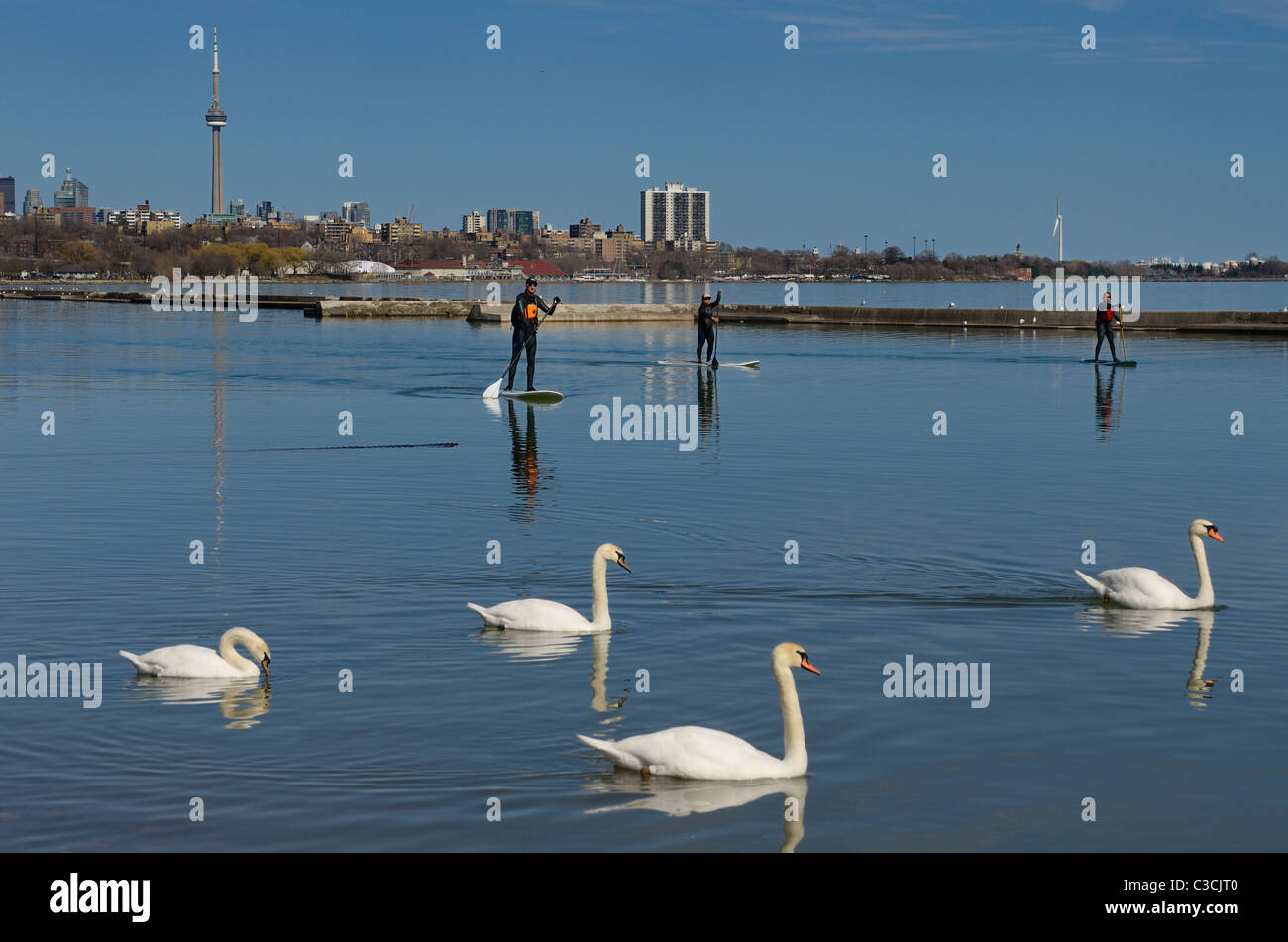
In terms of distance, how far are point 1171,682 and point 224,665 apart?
241 inches

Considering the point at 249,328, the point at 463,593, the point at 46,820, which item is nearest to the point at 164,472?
the point at 463,593

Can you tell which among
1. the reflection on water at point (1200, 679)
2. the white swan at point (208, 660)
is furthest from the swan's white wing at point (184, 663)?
the reflection on water at point (1200, 679)

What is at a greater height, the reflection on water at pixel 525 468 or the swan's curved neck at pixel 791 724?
the reflection on water at pixel 525 468

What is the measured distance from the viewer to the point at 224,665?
1034 centimetres

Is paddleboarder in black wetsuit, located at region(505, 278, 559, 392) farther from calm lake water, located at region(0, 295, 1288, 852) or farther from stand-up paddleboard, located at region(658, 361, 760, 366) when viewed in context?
stand-up paddleboard, located at region(658, 361, 760, 366)

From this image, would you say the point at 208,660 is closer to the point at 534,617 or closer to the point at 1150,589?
the point at 534,617

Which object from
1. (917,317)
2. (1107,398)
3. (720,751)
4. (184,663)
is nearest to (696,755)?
(720,751)

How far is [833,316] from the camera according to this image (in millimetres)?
72688

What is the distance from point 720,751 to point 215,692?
11.7 feet

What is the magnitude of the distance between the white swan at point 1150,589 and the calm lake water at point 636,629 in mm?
116

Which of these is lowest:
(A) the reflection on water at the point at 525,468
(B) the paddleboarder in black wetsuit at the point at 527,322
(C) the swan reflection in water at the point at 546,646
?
(C) the swan reflection in water at the point at 546,646

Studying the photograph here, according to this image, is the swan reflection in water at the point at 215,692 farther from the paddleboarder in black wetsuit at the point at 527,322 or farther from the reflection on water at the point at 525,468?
the paddleboarder in black wetsuit at the point at 527,322

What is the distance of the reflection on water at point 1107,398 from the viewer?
88.7ft
